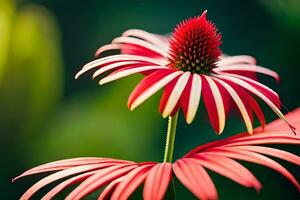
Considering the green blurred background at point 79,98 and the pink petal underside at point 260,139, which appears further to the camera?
the green blurred background at point 79,98

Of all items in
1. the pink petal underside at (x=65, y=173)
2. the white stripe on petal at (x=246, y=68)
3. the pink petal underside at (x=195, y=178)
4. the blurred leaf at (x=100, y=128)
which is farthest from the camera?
the blurred leaf at (x=100, y=128)

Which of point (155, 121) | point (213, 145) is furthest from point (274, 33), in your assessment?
point (213, 145)

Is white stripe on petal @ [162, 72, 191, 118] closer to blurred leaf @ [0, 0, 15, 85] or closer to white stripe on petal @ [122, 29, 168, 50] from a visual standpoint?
white stripe on petal @ [122, 29, 168, 50]

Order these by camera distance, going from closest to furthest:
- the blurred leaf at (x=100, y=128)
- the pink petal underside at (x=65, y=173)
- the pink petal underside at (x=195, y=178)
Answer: the pink petal underside at (x=195, y=178), the pink petal underside at (x=65, y=173), the blurred leaf at (x=100, y=128)

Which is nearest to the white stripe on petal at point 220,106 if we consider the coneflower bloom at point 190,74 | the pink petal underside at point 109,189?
the coneflower bloom at point 190,74

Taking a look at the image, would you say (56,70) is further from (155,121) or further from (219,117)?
(219,117)

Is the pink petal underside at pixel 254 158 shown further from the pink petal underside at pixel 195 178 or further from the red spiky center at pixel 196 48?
the red spiky center at pixel 196 48

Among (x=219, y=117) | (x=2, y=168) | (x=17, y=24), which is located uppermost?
(x=17, y=24)
